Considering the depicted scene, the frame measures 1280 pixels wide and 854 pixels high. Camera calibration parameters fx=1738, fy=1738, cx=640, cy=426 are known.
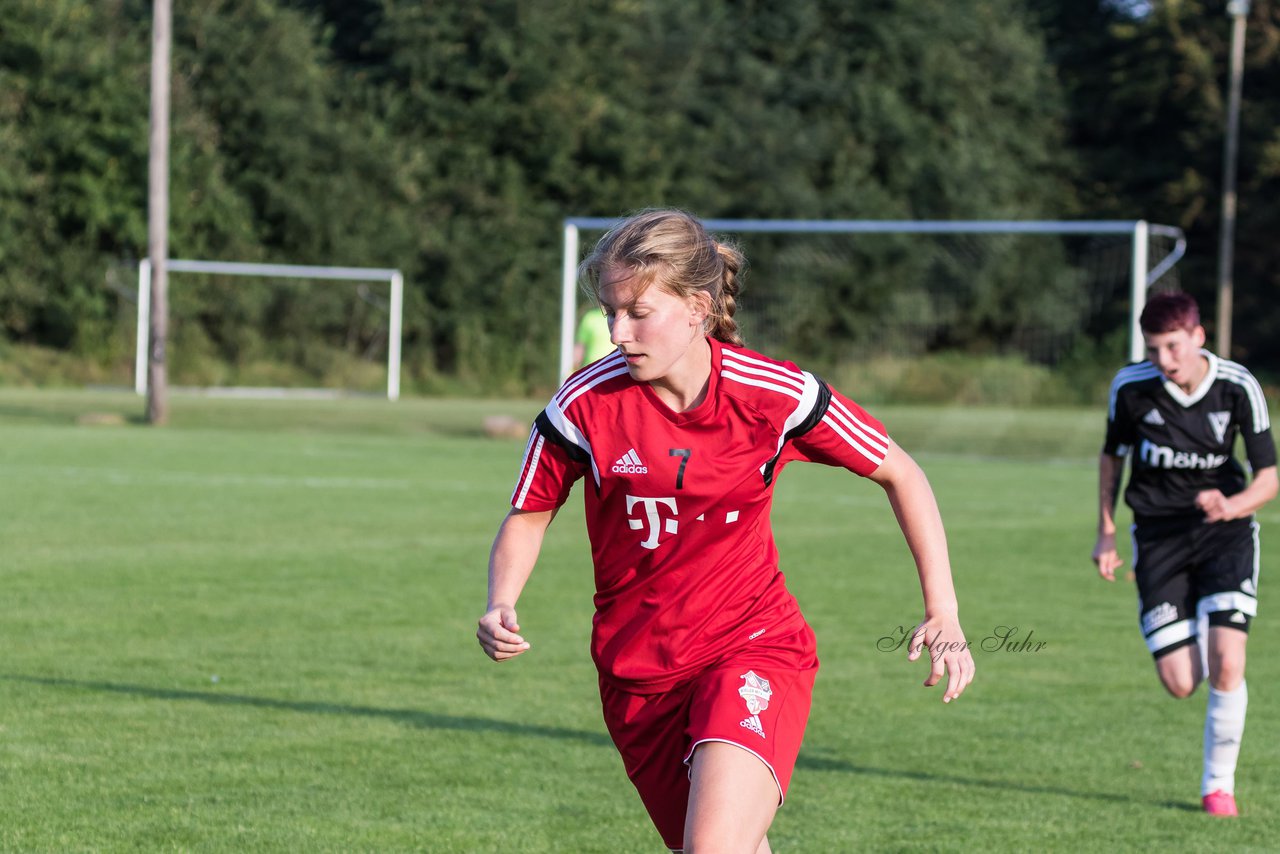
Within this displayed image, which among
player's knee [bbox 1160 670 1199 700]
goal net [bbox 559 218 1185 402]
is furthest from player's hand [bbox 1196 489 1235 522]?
goal net [bbox 559 218 1185 402]

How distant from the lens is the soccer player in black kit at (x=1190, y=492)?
596 cm

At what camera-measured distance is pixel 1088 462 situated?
880 inches

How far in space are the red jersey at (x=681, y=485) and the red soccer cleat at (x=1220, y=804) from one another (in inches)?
102

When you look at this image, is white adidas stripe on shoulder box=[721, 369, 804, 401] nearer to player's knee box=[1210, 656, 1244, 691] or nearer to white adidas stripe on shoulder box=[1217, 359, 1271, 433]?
player's knee box=[1210, 656, 1244, 691]

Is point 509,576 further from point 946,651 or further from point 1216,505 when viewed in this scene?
point 1216,505

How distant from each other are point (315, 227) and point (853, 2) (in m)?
18.2

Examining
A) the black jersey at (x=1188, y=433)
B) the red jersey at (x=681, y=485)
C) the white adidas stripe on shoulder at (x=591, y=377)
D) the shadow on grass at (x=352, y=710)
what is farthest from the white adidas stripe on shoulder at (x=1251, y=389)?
the white adidas stripe on shoulder at (x=591, y=377)

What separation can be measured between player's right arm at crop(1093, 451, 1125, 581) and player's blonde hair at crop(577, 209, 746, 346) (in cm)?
314

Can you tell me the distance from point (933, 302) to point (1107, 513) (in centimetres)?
2956

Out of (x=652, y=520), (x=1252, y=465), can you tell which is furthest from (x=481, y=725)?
(x=652, y=520)

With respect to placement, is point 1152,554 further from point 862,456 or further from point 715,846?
point 715,846

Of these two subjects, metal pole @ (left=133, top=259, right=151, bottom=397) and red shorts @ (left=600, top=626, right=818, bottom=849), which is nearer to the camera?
red shorts @ (left=600, top=626, right=818, bottom=849)

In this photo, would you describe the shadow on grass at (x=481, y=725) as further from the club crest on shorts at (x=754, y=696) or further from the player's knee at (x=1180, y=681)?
the club crest on shorts at (x=754, y=696)

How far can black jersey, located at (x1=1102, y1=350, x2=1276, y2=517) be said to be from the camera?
614cm
